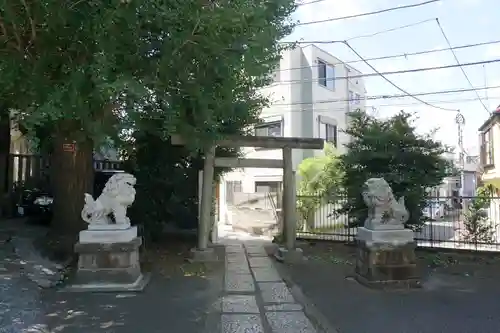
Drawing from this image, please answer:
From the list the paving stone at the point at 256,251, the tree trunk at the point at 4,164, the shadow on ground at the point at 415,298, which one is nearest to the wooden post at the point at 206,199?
the paving stone at the point at 256,251

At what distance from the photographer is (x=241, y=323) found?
16.4ft

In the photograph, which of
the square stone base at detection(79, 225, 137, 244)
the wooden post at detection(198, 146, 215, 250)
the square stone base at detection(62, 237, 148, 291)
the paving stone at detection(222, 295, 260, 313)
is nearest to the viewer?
the paving stone at detection(222, 295, 260, 313)

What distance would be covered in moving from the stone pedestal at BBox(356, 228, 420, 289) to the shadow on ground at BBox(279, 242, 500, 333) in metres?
0.27

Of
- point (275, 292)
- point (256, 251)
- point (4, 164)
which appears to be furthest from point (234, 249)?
point (4, 164)

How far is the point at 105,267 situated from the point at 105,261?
0.09m

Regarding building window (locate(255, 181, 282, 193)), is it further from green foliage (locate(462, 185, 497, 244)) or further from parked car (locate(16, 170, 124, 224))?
green foliage (locate(462, 185, 497, 244))

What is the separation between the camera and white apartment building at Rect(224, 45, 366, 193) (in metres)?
19.8

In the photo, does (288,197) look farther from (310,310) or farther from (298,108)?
(298,108)

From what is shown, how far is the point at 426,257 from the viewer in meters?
9.91

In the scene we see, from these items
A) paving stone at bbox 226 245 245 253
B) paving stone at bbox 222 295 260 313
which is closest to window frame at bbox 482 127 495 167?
paving stone at bbox 226 245 245 253

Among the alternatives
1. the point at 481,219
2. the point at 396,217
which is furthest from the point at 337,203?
the point at 396,217

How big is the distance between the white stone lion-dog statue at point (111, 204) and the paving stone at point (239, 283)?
6.37ft

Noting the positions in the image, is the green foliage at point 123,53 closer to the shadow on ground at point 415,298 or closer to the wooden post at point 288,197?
the shadow on ground at point 415,298

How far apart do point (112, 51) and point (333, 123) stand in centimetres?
1775
